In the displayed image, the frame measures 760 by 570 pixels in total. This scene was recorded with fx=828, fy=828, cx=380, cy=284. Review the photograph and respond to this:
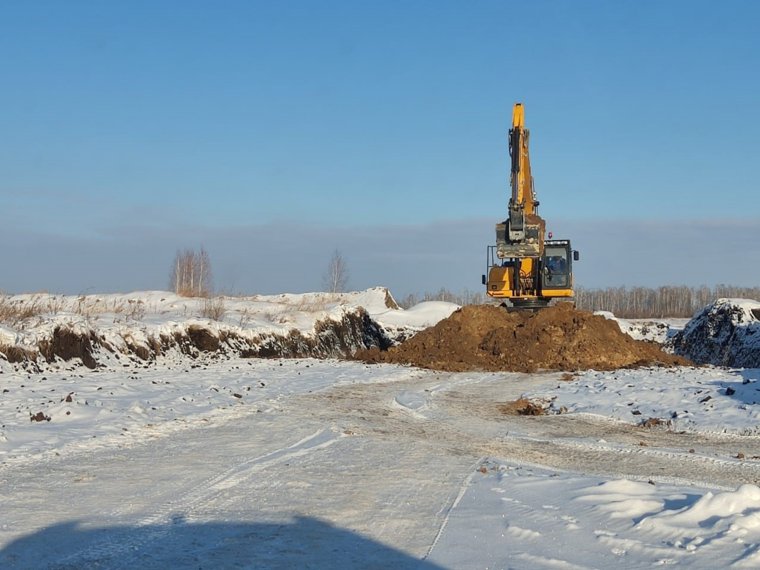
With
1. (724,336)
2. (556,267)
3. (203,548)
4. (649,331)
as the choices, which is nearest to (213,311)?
(556,267)

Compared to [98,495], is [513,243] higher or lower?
higher

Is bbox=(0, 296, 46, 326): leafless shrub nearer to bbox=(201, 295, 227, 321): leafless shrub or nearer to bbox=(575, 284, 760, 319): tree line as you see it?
bbox=(201, 295, 227, 321): leafless shrub

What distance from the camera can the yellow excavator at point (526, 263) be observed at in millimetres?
31406

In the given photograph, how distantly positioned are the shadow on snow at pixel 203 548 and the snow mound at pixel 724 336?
2892 centimetres

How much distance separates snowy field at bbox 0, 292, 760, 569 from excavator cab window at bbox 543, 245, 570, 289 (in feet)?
48.6

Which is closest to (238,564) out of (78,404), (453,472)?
(453,472)

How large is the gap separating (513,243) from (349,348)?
8.81 metres

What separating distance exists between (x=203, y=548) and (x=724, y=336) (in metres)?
34.8

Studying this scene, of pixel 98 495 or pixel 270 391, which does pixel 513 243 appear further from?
pixel 98 495

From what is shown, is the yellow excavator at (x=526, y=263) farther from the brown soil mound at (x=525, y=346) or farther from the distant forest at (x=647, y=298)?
the distant forest at (x=647, y=298)

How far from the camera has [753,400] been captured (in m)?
14.0

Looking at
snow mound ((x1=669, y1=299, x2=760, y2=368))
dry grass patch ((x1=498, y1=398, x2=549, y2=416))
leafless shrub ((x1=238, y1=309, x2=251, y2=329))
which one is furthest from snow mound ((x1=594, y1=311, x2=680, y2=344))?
dry grass patch ((x1=498, y1=398, x2=549, y2=416))

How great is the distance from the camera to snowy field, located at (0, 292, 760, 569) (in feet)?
18.6

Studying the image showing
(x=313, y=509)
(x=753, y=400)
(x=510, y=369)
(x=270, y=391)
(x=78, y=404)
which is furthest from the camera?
(x=510, y=369)
